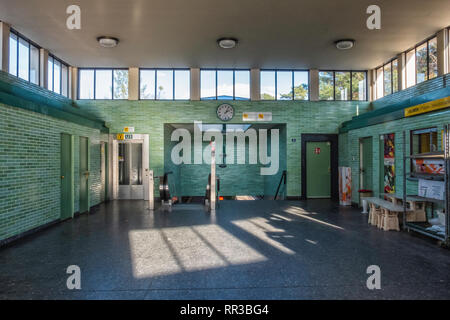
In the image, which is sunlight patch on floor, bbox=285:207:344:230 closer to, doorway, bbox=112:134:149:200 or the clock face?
the clock face

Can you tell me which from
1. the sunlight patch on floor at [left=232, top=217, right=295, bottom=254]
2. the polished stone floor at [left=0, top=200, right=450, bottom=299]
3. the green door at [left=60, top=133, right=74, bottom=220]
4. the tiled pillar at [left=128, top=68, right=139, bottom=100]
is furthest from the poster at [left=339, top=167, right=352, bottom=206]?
the green door at [left=60, top=133, right=74, bottom=220]

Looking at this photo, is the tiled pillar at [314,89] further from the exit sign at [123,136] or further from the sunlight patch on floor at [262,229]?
the exit sign at [123,136]

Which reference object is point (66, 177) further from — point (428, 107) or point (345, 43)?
point (428, 107)

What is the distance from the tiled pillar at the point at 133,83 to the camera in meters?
10.1

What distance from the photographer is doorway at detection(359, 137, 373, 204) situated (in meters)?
8.58

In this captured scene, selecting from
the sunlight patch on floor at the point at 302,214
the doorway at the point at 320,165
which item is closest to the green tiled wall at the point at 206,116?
the doorway at the point at 320,165

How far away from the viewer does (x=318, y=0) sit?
5633 mm

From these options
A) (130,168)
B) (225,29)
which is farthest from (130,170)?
(225,29)

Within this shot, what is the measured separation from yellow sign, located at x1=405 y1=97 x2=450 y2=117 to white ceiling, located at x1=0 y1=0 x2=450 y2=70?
206 cm

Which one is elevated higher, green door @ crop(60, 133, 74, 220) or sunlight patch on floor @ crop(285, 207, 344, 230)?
green door @ crop(60, 133, 74, 220)

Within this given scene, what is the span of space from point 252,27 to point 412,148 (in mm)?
4952
